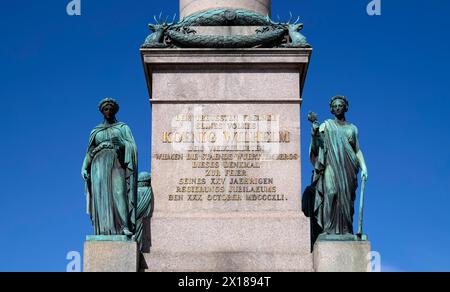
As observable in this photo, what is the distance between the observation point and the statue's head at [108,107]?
850 inches

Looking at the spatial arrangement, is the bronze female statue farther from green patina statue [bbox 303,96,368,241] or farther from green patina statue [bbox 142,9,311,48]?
green patina statue [bbox 142,9,311,48]

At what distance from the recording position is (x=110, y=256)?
20000 millimetres

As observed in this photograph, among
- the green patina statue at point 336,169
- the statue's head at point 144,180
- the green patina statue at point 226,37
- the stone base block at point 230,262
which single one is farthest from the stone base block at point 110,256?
the green patina statue at point 226,37

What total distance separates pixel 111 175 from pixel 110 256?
74.3 inches

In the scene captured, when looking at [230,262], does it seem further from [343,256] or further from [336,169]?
[336,169]

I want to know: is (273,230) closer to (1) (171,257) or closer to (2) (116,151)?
(1) (171,257)

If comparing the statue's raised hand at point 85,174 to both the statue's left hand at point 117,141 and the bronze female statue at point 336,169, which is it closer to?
the statue's left hand at point 117,141

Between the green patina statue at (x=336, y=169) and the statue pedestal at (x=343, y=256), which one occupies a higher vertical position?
the green patina statue at (x=336, y=169)

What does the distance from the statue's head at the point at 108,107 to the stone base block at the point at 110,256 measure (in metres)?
2.95

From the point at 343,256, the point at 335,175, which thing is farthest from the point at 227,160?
the point at 343,256

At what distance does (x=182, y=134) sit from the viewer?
22.3 metres

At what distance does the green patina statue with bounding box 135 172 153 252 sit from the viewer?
21.4 m

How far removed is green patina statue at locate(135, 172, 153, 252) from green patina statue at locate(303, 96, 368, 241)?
3.52 metres

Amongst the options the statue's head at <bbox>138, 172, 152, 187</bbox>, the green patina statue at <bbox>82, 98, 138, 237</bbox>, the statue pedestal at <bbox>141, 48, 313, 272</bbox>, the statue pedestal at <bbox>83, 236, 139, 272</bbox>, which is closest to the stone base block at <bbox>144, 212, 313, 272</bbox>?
the statue pedestal at <bbox>141, 48, 313, 272</bbox>
